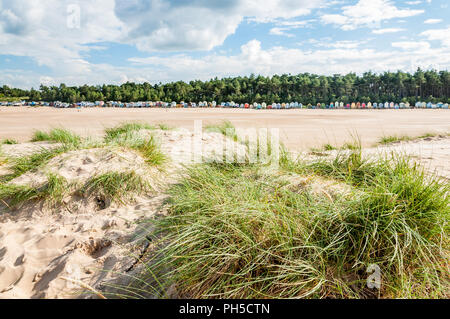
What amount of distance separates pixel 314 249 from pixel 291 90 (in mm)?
69953

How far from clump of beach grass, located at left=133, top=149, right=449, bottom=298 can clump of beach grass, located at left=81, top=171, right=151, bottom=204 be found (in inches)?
57.4

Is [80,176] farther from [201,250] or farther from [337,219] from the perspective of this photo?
[337,219]

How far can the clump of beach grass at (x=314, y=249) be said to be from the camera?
185 cm

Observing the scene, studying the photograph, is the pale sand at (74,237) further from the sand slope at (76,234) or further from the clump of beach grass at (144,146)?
the clump of beach grass at (144,146)

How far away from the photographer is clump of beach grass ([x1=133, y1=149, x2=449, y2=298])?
1.85m

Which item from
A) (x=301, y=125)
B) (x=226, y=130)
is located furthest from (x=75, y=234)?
(x=301, y=125)

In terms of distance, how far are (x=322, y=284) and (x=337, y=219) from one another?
0.60m

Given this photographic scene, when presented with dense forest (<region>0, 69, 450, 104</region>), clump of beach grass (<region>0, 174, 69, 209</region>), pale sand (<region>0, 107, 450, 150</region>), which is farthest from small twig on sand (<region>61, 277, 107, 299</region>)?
dense forest (<region>0, 69, 450, 104</region>)

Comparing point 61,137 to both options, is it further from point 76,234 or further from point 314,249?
point 314,249

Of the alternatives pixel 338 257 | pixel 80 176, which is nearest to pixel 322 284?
pixel 338 257

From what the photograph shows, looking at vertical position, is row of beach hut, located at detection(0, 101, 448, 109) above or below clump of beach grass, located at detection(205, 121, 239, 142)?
above

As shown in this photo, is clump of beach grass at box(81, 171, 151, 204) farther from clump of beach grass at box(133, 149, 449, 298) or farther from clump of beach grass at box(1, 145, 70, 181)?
clump of beach grass at box(133, 149, 449, 298)

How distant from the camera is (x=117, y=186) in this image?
3.70 m
